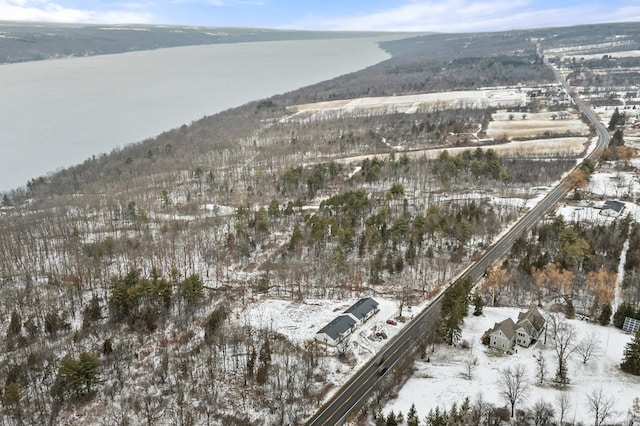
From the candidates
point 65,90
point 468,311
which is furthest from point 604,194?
point 65,90

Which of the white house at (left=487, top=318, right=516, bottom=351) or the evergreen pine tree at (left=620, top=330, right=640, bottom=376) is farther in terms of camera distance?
the white house at (left=487, top=318, right=516, bottom=351)

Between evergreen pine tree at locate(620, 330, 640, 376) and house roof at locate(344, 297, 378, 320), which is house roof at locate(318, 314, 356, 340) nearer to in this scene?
house roof at locate(344, 297, 378, 320)

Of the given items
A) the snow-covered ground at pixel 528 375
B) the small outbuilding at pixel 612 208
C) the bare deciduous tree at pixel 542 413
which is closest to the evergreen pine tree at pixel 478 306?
the snow-covered ground at pixel 528 375

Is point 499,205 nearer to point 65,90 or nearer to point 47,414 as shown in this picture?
point 47,414

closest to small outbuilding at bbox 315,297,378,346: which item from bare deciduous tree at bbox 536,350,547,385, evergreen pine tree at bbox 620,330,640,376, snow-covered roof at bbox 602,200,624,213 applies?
bare deciduous tree at bbox 536,350,547,385

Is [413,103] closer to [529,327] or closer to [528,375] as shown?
[529,327]

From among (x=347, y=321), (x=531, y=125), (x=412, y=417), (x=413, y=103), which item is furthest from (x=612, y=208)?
(x=413, y=103)

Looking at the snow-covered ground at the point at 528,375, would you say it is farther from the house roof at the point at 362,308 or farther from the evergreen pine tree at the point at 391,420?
the house roof at the point at 362,308
